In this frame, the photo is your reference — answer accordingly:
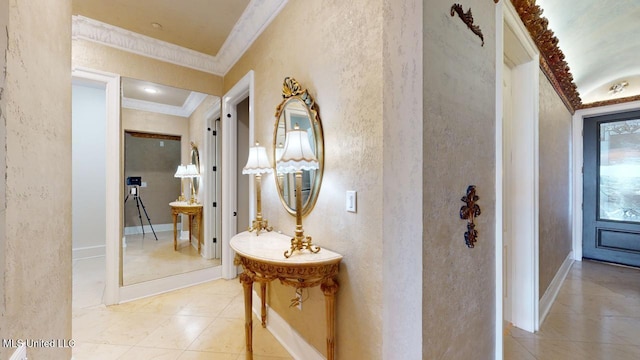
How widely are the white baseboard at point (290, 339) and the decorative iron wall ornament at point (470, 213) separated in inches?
46.9

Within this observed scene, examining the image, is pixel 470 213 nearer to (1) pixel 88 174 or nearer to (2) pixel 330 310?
(2) pixel 330 310

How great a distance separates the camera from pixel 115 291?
2.62 m

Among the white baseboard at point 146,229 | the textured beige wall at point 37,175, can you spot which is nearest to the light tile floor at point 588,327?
the textured beige wall at point 37,175

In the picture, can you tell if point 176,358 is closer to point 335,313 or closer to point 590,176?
point 335,313

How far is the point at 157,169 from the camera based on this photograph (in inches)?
117

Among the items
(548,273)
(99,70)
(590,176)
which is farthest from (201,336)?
(590,176)

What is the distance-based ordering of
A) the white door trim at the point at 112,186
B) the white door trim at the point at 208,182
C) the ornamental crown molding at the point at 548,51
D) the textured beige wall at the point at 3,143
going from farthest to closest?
the white door trim at the point at 208,182
the white door trim at the point at 112,186
the ornamental crown molding at the point at 548,51
the textured beige wall at the point at 3,143

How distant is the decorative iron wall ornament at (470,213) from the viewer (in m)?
1.41

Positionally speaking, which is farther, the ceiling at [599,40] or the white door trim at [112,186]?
the white door trim at [112,186]

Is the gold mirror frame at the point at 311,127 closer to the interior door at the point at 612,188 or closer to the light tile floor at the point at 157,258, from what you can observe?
the light tile floor at the point at 157,258

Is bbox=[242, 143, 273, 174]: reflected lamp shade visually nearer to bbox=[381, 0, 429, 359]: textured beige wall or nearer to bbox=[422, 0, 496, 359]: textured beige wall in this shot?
bbox=[381, 0, 429, 359]: textured beige wall

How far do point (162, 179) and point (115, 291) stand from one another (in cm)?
129

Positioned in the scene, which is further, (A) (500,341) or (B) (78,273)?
(B) (78,273)

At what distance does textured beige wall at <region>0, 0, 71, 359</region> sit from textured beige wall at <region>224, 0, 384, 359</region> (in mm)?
1204
